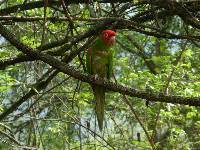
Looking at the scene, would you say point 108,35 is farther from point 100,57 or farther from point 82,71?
point 82,71

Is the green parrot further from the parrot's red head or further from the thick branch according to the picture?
the thick branch

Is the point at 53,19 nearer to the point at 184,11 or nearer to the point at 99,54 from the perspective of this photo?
the point at 99,54

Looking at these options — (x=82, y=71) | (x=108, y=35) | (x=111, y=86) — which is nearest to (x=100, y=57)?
(x=108, y=35)

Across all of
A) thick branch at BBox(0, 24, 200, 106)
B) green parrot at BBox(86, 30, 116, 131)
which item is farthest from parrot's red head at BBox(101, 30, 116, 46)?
thick branch at BBox(0, 24, 200, 106)

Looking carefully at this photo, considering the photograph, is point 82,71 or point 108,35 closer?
point 82,71

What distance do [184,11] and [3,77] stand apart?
3158 millimetres

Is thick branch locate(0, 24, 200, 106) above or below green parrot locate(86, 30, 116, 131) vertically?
below

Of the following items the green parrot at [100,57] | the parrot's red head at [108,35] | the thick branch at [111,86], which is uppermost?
the parrot's red head at [108,35]

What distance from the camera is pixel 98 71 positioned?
14.2 feet

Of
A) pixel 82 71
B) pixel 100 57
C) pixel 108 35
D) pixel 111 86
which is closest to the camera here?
pixel 111 86

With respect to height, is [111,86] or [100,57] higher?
[100,57]

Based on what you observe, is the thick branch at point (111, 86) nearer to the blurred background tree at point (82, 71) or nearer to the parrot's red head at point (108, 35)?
the blurred background tree at point (82, 71)

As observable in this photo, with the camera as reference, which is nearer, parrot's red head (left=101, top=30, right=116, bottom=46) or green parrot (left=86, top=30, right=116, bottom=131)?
parrot's red head (left=101, top=30, right=116, bottom=46)

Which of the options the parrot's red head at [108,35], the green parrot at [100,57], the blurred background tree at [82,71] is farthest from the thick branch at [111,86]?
the green parrot at [100,57]
